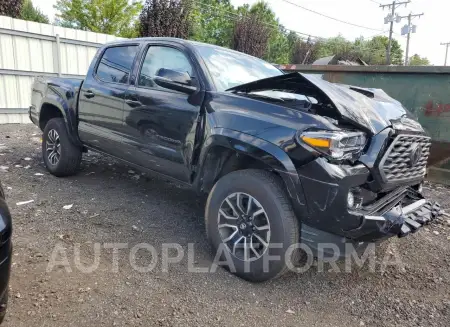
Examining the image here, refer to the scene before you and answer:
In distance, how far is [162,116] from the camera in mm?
3498

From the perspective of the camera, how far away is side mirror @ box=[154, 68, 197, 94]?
10.5 feet

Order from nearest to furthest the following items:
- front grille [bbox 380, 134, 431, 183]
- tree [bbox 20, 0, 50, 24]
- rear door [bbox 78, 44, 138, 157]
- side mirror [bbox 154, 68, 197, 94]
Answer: front grille [bbox 380, 134, 431, 183] → side mirror [bbox 154, 68, 197, 94] → rear door [bbox 78, 44, 138, 157] → tree [bbox 20, 0, 50, 24]

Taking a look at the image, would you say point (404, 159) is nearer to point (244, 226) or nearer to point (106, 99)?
point (244, 226)

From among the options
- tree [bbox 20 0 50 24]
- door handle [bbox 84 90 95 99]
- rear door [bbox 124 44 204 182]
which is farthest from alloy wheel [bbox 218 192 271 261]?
tree [bbox 20 0 50 24]

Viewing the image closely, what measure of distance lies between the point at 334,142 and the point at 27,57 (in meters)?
9.96

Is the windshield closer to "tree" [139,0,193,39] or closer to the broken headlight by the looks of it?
the broken headlight

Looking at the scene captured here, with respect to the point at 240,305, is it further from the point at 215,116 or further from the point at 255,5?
the point at 255,5

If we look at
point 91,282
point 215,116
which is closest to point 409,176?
point 215,116

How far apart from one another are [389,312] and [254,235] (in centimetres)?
109

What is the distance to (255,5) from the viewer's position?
124 ft

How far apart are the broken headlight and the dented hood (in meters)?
0.17

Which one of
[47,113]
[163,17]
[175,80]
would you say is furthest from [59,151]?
[163,17]

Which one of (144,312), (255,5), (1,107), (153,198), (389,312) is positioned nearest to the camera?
(144,312)

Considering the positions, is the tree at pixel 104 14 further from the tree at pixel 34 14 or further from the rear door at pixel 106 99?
the rear door at pixel 106 99
